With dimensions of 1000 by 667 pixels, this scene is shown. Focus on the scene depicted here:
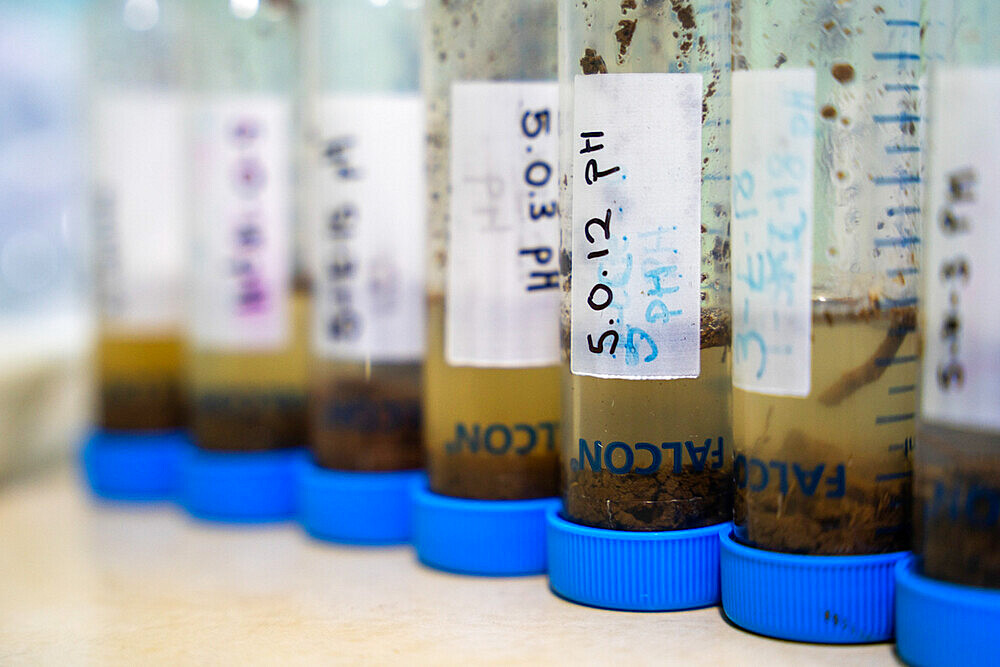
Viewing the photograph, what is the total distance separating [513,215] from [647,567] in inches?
9.2

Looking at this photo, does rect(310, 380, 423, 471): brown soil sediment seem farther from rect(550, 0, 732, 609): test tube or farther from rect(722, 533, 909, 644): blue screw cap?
rect(722, 533, 909, 644): blue screw cap

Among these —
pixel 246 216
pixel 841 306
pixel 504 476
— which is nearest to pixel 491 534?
pixel 504 476

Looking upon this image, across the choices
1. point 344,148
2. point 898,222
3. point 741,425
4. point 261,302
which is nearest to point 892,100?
point 898,222

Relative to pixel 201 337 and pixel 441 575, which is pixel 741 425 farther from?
pixel 201 337

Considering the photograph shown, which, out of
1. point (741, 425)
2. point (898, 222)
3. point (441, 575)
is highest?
point (898, 222)

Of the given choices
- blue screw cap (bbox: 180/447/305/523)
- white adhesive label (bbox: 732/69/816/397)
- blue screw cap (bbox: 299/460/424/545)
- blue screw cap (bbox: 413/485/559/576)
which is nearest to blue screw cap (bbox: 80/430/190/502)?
blue screw cap (bbox: 180/447/305/523)

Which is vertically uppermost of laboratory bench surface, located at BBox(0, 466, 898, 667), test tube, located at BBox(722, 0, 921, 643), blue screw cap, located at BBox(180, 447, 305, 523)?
test tube, located at BBox(722, 0, 921, 643)

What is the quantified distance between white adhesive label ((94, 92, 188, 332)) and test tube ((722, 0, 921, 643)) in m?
0.68

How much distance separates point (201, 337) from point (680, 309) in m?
0.50

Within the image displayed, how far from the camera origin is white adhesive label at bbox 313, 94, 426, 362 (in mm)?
833

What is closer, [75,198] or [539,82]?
[539,82]

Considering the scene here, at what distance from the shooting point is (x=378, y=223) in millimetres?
835

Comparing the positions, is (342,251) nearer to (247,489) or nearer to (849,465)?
(247,489)

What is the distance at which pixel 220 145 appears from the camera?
3.09 ft
